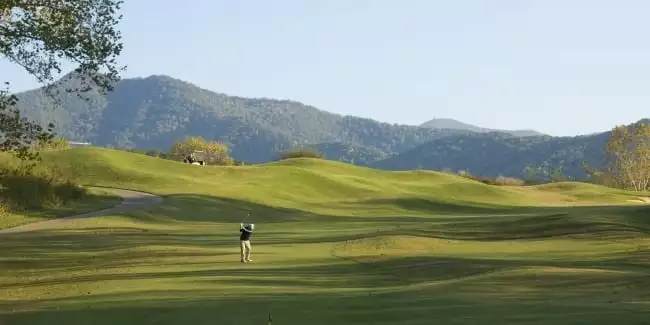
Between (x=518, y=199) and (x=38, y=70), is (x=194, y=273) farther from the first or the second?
(x=518, y=199)

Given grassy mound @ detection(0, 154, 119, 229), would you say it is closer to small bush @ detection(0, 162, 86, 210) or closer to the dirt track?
small bush @ detection(0, 162, 86, 210)

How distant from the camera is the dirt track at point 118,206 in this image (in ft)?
161

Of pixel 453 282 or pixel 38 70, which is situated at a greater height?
pixel 38 70

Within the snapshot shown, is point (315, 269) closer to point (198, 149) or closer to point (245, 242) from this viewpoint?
point (245, 242)

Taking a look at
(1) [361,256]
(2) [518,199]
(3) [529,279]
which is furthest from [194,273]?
(2) [518,199]

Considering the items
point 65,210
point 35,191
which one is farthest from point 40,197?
point 65,210

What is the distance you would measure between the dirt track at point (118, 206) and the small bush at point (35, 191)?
11.1ft

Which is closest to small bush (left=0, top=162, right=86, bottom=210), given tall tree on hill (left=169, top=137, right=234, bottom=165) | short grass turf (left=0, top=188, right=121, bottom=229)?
short grass turf (left=0, top=188, right=121, bottom=229)

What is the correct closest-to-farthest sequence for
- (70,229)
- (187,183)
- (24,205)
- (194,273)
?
(194,273), (70,229), (24,205), (187,183)

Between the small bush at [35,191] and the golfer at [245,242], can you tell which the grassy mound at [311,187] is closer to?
the small bush at [35,191]

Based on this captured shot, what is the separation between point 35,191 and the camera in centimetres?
6062

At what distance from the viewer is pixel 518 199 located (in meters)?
96.4

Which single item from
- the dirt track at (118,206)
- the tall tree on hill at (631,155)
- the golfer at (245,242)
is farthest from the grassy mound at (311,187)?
the golfer at (245,242)

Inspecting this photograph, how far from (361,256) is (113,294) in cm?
1282
